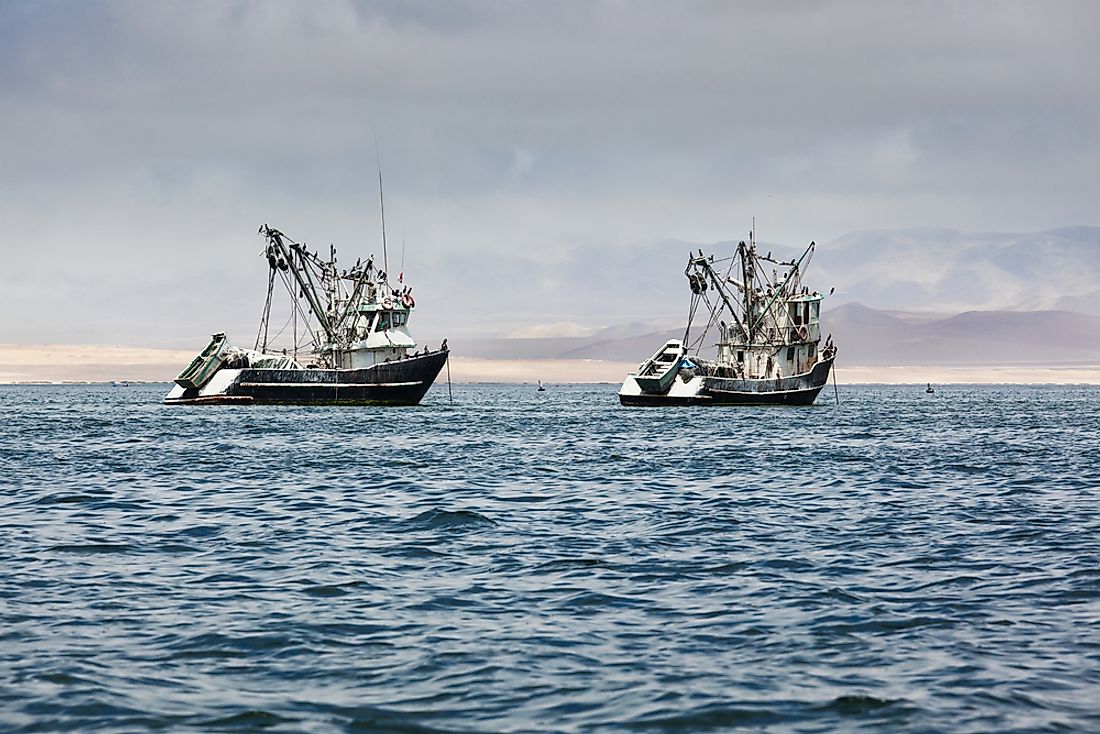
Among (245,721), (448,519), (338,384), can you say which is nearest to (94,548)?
(448,519)

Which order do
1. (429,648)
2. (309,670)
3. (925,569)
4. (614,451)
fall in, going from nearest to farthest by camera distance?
(309,670), (429,648), (925,569), (614,451)

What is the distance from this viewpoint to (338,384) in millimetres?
114500

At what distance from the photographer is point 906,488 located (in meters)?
37.5

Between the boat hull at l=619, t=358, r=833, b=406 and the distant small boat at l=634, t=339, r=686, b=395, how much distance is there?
86 centimetres

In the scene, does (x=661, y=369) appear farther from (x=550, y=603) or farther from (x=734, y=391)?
(x=550, y=603)

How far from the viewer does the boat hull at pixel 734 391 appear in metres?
117

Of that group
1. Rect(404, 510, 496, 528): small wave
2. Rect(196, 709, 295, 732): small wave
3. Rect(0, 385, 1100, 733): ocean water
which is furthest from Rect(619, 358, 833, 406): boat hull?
Rect(196, 709, 295, 732): small wave

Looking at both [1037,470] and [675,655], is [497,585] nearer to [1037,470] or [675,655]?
[675,655]

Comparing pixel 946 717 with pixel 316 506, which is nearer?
pixel 946 717

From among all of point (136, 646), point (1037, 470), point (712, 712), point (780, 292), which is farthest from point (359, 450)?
point (780, 292)

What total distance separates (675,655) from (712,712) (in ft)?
7.83

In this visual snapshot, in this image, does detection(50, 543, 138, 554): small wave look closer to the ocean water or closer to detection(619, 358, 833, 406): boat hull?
the ocean water

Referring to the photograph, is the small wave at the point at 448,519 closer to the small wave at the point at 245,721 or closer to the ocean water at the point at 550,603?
the ocean water at the point at 550,603

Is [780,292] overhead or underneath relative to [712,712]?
overhead
